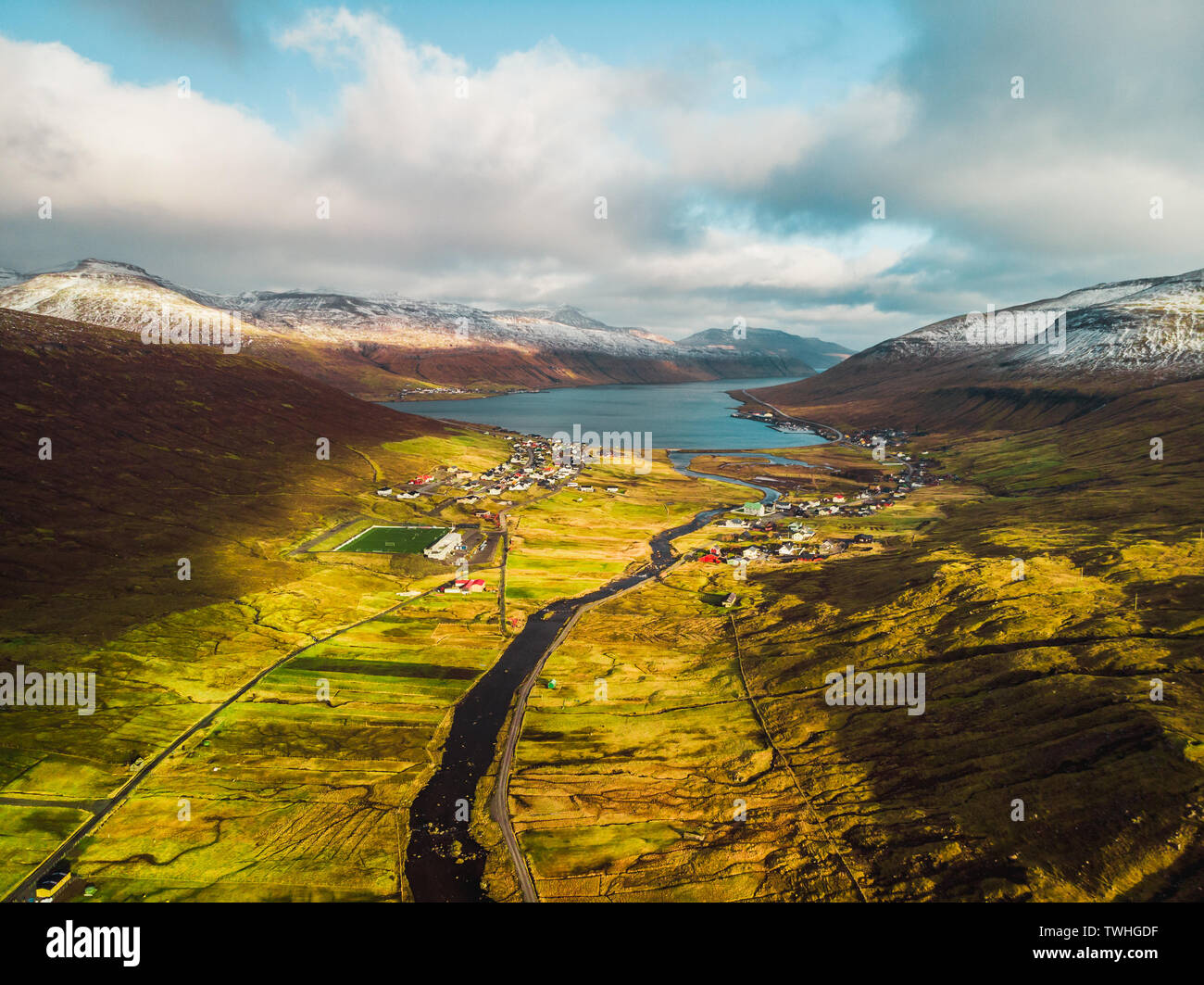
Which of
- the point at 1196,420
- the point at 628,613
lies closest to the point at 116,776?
the point at 628,613

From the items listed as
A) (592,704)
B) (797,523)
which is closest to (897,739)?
(592,704)

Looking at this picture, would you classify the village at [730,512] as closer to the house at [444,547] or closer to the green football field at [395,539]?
the house at [444,547]

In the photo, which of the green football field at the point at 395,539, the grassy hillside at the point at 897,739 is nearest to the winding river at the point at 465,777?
the grassy hillside at the point at 897,739

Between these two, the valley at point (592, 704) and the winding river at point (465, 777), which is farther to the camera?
the winding river at point (465, 777)

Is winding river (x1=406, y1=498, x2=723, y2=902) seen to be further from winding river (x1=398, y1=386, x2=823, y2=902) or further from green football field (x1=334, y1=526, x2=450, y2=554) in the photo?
green football field (x1=334, y1=526, x2=450, y2=554)

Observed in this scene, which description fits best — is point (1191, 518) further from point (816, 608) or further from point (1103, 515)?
point (816, 608)
